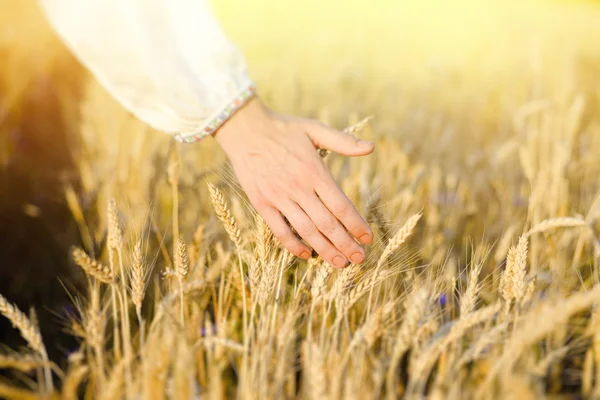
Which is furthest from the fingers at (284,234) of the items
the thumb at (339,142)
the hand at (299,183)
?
the thumb at (339,142)

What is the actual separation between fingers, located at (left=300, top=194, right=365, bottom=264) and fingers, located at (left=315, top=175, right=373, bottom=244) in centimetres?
1

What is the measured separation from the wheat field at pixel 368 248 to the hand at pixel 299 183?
0.04m

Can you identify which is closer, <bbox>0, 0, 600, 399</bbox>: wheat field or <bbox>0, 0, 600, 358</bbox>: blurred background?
<bbox>0, 0, 600, 399</bbox>: wheat field

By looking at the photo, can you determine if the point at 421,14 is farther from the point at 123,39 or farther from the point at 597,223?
the point at 123,39

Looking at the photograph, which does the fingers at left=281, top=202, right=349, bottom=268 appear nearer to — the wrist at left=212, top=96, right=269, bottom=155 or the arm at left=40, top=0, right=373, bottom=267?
the arm at left=40, top=0, right=373, bottom=267

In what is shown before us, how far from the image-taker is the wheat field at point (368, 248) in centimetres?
79

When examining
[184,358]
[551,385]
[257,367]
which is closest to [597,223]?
[551,385]

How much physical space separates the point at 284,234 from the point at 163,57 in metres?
0.41

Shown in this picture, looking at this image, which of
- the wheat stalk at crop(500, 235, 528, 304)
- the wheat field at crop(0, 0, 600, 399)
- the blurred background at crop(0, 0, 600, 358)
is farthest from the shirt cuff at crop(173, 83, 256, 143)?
the wheat stalk at crop(500, 235, 528, 304)

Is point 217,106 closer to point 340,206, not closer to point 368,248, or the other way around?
point 340,206

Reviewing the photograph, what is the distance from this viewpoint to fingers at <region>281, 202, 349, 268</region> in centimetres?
91

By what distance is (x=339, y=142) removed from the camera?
0.93 meters

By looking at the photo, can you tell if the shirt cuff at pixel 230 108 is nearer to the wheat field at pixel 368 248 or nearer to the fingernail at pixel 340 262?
the wheat field at pixel 368 248

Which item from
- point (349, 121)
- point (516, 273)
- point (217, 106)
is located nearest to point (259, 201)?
point (217, 106)
